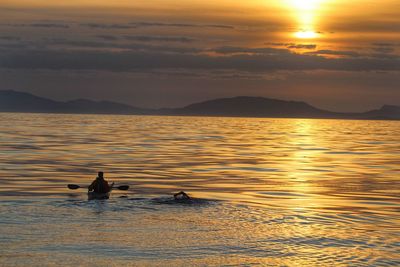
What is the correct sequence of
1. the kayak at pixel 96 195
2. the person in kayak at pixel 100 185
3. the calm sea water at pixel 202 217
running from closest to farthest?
the calm sea water at pixel 202 217 < the person in kayak at pixel 100 185 < the kayak at pixel 96 195

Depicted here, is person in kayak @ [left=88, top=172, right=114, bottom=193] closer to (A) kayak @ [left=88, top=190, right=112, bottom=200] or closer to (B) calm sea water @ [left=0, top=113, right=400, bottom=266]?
(A) kayak @ [left=88, top=190, right=112, bottom=200]

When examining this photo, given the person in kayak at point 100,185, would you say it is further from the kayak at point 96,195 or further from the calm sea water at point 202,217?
the calm sea water at point 202,217

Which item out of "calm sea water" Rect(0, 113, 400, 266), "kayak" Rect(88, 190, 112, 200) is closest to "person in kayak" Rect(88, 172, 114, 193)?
"kayak" Rect(88, 190, 112, 200)

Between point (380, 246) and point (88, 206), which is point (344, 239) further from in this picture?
point (88, 206)

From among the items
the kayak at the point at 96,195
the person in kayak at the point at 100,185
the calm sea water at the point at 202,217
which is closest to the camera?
the calm sea water at the point at 202,217

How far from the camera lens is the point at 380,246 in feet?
83.4

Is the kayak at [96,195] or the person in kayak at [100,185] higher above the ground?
the person in kayak at [100,185]

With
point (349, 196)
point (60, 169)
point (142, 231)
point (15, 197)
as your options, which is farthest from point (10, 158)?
point (142, 231)

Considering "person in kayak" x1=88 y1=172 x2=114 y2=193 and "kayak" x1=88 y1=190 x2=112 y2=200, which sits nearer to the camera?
"person in kayak" x1=88 y1=172 x2=114 y2=193

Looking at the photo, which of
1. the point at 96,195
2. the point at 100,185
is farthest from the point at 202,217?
the point at 96,195

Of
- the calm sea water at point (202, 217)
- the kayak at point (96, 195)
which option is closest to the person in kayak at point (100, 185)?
the kayak at point (96, 195)

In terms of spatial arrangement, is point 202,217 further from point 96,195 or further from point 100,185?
point 96,195

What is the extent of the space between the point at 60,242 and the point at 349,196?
20.6m

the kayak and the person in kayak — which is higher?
the person in kayak
